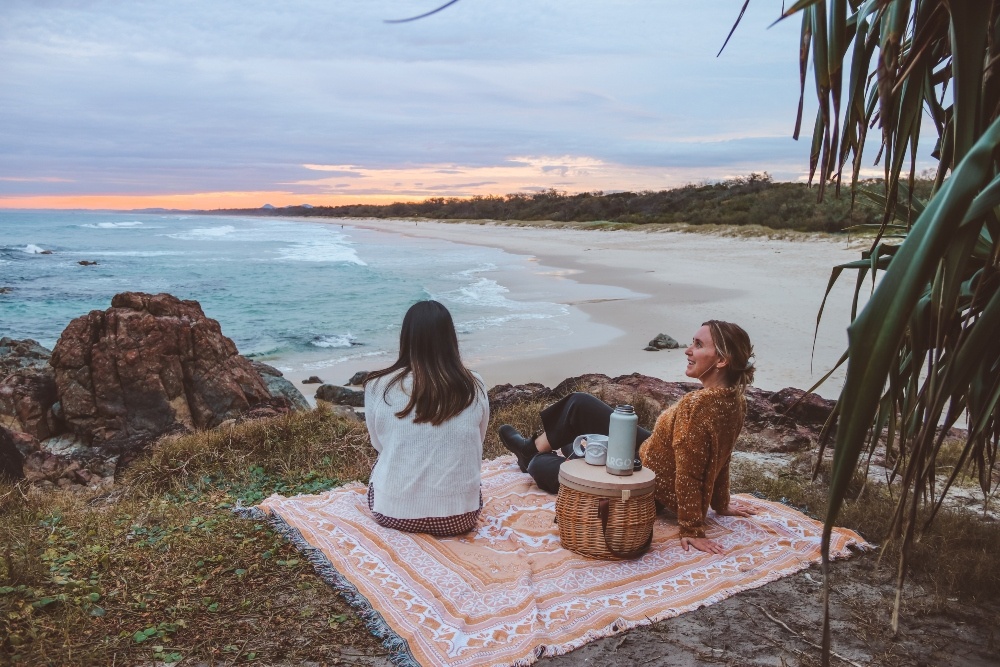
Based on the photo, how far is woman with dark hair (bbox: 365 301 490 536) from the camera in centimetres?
382

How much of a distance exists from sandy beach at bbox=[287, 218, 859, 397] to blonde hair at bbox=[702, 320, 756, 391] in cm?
517

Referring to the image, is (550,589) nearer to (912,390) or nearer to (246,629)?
(246,629)

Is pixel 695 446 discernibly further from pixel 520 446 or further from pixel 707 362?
pixel 520 446

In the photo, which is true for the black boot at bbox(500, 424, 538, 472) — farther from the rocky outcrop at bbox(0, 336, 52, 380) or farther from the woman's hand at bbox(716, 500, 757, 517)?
the rocky outcrop at bbox(0, 336, 52, 380)

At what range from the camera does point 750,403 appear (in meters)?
6.67

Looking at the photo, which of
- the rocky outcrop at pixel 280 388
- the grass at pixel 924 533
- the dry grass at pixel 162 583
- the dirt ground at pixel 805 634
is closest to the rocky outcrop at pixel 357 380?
the rocky outcrop at pixel 280 388

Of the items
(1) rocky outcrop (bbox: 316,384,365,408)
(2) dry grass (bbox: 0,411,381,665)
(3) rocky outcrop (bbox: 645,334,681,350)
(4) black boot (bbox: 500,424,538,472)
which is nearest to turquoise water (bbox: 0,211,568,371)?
(3) rocky outcrop (bbox: 645,334,681,350)

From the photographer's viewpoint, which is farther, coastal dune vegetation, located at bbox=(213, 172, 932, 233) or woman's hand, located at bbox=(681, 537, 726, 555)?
coastal dune vegetation, located at bbox=(213, 172, 932, 233)

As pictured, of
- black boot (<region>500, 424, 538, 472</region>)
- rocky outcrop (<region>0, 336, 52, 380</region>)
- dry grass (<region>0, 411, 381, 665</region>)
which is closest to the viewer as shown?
dry grass (<region>0, 411, 381, 665</region>)

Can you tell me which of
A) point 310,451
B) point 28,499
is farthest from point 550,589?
point 28,499

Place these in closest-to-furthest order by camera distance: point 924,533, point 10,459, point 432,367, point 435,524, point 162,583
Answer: point 924,533 < point 162,583 < point 432,367 < point 435,524 < point 10,459

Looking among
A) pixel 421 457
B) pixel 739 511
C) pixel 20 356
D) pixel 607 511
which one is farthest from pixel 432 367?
pixel 20 356

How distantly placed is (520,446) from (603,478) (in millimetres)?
1435

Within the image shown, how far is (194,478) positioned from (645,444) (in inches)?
119
